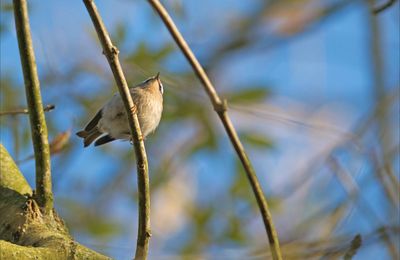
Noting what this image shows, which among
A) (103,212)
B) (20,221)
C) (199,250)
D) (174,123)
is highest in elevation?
(174,123)

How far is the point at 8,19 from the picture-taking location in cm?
385

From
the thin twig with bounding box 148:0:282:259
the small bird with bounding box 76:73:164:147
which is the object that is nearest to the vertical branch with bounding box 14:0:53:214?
the thin twig with bounding box 148:0:282:259

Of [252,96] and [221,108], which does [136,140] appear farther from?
[252,96]

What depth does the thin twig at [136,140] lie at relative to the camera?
236cm

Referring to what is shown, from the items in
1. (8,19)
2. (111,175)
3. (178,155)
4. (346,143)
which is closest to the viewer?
(346,143)

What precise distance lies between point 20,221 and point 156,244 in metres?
3.39

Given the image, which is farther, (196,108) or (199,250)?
(196,108)

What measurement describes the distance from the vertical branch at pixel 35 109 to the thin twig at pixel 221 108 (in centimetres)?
49

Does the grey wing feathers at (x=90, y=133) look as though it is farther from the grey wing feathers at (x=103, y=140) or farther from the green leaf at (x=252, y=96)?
the green leaf at (x=252, y=96)

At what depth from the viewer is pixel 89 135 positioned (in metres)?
4.38

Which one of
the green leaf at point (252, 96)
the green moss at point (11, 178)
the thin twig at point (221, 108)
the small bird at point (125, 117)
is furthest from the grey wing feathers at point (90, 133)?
the thin twig at point (221, 108)

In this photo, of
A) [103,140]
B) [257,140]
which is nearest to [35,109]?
[103,140]

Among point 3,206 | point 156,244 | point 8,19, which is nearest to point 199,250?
point 156,244

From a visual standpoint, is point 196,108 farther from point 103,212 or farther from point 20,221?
point 20,221
